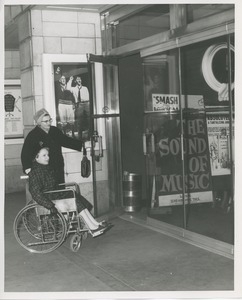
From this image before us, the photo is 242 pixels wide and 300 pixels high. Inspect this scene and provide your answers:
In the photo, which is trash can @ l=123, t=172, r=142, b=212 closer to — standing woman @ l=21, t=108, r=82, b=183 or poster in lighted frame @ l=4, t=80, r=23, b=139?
standing woman @ l=21, t=108, r=82, b=183

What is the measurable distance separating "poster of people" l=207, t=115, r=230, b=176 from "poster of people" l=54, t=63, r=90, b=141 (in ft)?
5.87

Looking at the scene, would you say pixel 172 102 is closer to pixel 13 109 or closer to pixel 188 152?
pixel 188 152

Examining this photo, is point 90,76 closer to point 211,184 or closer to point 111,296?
point 211,184

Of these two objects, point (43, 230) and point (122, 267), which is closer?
point (122, 267)

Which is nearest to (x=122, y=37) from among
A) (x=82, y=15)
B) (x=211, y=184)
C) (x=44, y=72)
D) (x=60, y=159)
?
(x=82, y=15)

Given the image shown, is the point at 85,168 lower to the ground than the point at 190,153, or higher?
lower

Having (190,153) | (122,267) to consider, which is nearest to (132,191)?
(190,153)

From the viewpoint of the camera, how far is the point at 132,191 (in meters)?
6.39

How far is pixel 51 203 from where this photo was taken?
16.3 ft

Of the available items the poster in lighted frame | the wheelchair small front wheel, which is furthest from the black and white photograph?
the poster in lighted frame

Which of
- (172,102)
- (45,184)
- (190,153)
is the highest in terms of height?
(172,102)

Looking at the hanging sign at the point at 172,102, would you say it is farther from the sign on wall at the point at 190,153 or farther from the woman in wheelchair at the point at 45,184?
the woman in wheelchair at the point at 45,184

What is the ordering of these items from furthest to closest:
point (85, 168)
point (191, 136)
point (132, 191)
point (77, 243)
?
point (191, 136), point (132, 191), point (85, 168), point (77, 243)

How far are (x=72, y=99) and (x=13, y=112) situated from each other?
11.6 feet
